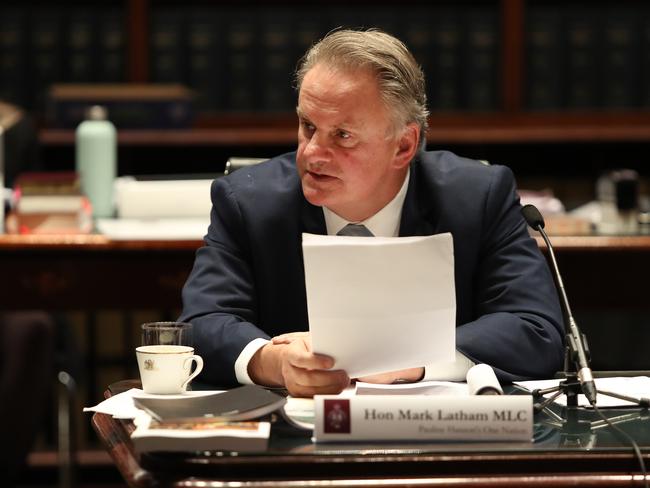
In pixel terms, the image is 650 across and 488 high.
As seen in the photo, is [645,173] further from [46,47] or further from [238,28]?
[46,47]

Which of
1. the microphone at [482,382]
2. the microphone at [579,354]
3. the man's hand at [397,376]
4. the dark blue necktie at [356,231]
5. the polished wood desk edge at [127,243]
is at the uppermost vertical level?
the dark blue necktie at [356,231]

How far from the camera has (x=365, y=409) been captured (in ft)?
5.66

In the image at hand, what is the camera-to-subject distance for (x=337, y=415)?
1.73 meters

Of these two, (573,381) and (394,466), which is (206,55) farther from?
(394,466)

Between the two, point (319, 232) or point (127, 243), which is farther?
point (127, 243)

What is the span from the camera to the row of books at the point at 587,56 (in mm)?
4941

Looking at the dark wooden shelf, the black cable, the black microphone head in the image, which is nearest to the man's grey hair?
the black microphone head

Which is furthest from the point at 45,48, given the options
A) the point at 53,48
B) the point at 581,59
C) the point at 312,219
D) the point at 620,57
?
the point at 312,219

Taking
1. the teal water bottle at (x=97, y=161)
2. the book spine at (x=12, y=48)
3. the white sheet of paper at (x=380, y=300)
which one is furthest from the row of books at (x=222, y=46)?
the white sheet of paper at (x=380, y=300)

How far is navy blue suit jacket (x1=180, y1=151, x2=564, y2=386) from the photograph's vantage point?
7.74 ft

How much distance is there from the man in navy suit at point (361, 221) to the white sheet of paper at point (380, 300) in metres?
0.19

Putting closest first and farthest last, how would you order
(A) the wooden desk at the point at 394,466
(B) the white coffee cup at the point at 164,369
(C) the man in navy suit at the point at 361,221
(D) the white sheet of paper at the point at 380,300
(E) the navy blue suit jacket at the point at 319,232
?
(A) the wooden desk at the point at 394,466, (D) the white sheet of paper at the point at 380,300, (B) the white coffee cup at the point at 164,369, (C) the man in navy suit at the point at 361,221, (E) the navy blue suit jacket at the point at 319,232

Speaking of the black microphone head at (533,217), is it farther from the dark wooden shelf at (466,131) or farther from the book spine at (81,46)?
the book spine at (81,46)

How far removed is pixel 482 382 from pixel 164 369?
50 centimetres
